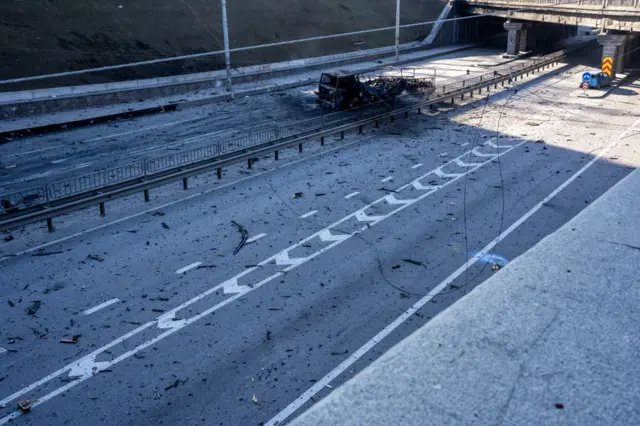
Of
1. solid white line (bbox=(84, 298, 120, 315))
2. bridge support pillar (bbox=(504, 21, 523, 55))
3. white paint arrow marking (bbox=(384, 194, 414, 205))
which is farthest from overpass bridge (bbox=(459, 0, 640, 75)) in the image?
solid white line (bbox=(84, 298, 120, 315))

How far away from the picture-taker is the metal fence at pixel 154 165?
1916 cm

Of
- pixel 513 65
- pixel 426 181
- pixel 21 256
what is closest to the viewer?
pixel 21 256

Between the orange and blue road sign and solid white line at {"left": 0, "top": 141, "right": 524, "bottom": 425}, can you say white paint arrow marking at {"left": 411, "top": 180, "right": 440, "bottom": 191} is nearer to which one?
solid white line at {"left": 0, "top": 141, "right": 524, "bottom": 425}

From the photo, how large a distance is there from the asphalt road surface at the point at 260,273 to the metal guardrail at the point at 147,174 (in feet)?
1.89

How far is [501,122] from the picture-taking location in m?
30.3

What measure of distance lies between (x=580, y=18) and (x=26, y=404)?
4974cm

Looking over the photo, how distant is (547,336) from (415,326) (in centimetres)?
478

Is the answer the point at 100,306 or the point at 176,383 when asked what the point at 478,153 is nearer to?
the point at 100,306

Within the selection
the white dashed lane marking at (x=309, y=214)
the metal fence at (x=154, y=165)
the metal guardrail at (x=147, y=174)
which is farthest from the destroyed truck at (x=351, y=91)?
the white dashed lane marking at (x=309, y=214)

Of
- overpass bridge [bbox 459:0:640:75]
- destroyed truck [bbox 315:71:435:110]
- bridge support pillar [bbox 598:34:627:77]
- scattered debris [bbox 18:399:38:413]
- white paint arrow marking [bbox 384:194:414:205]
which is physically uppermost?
overpass bridge [bbox 459:0:640:75]

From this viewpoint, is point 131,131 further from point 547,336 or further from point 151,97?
point 547,336

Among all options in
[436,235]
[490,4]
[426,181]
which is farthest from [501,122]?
[490,4]

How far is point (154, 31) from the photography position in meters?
45.1

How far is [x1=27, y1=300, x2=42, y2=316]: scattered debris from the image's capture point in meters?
12.6
